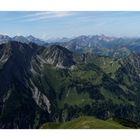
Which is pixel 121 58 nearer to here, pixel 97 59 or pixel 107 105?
pixel 97 59

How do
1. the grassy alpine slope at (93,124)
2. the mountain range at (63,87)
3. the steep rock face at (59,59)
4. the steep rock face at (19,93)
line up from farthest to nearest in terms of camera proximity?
the steep rock face at (59,59), the mountain range at (63,87), the steep rock face at (19,93), the grassy alpine slope at (93,124)

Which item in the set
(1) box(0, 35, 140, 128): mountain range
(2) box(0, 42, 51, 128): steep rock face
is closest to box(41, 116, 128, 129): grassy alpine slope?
(1) box(0, 35, 140, 128): mountain range

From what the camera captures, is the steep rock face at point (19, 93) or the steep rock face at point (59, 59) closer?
the steep rock face at point (19, 93)

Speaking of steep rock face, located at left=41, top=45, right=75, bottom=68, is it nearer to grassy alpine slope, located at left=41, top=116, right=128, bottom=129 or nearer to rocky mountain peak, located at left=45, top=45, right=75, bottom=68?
rocky mountain peak, located at left=45, top=45, right=75, bottom=68

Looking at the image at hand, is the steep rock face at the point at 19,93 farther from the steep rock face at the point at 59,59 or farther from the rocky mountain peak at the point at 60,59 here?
the rocky mountain peak at the point at 60,59

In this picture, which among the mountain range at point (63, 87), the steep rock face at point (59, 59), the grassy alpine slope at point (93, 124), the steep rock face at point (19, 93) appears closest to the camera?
the grassy alpine slope at point (93, 124)

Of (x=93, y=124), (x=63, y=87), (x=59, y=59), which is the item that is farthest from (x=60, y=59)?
(x=93, y=124)

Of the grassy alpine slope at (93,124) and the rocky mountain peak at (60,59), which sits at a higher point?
the grassy alpine slope at (93,124)

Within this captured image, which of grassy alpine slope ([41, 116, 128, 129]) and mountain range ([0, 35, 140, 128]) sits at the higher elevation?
grassy alpine slope ([41, 116, 128, 129])

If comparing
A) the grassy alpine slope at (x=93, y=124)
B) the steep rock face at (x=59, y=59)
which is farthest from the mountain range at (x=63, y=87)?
the grassy alpine slope at (x=93, y=124)
